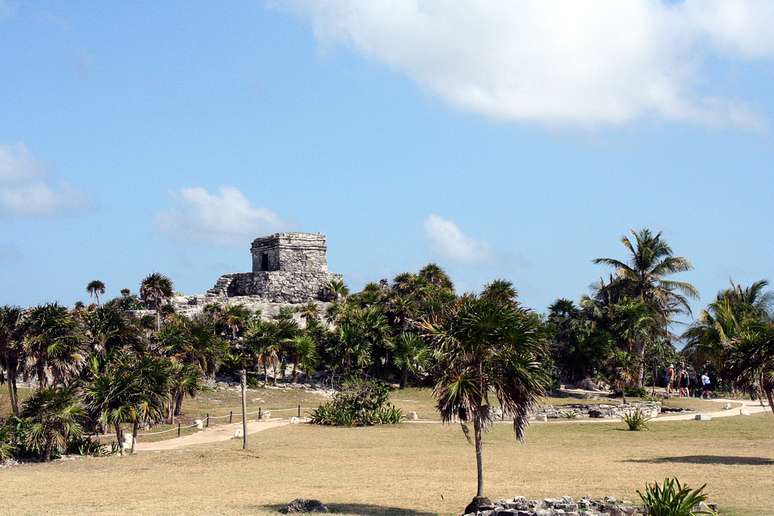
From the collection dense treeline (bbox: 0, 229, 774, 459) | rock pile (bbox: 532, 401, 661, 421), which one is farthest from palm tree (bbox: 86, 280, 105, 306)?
rock pile (bbox: 532, 401, 661, 421)

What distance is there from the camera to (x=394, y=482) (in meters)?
23.1

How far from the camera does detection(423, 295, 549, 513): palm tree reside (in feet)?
59.9

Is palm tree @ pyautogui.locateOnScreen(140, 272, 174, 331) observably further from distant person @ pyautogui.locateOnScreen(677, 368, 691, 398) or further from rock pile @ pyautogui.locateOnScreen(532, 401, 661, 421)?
distant person @ pyautogui.locateOnScreen(677, 368, 691, 398)

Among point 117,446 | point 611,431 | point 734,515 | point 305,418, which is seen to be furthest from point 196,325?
point 734,515

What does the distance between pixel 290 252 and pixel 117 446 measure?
47440 mm

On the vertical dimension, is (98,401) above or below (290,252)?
below

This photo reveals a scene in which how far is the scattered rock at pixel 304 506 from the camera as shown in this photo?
18.6 metres

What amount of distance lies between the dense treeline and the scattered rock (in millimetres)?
3296

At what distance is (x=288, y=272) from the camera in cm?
7962

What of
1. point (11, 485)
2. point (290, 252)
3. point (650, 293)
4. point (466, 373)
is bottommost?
point (11, 485)

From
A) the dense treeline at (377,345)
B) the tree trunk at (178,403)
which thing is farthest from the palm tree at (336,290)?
the tree trunk at (178,403)

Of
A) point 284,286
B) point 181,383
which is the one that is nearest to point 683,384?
point 284,286

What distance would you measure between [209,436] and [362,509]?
19.7 meters

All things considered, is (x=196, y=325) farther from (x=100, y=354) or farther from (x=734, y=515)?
(x=734, y=515)
